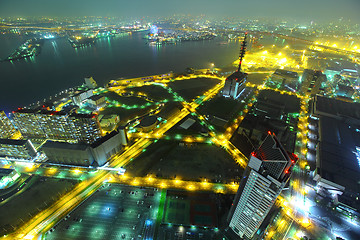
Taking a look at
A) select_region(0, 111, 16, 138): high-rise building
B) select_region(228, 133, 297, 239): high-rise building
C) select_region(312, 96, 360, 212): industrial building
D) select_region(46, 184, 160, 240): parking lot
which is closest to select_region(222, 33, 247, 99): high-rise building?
select_region(312, 96, 360, 212): industrial building

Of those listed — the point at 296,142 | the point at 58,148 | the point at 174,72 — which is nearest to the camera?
the point at 58,148

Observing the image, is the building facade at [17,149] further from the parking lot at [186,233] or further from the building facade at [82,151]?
the parking lot at [186,233]

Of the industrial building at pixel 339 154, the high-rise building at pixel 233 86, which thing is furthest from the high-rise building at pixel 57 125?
the industrial building at pixel 339 154

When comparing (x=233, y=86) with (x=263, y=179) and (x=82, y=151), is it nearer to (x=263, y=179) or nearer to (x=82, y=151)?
(x=263, y=179)

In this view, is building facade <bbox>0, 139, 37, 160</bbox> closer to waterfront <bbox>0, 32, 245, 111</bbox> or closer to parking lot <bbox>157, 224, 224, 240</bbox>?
waterfront <bbox>0, 32, 245, 111</bbox>

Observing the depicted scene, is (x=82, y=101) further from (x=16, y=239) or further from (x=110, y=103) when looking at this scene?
(x=16, y=239)

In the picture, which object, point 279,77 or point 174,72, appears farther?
point 174,72

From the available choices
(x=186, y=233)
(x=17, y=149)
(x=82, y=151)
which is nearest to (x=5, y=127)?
(x=17, y=149)

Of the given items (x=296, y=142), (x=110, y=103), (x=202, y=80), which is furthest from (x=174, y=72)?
(x=296, y=142)
